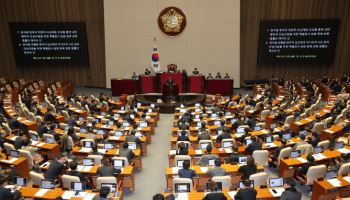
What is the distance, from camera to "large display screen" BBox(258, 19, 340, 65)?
25.8 metres

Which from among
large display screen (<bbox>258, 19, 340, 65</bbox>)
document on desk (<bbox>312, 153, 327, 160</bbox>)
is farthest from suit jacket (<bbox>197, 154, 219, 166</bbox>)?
large display screen (<bbox>258, 19, 340, 65</bbox>)

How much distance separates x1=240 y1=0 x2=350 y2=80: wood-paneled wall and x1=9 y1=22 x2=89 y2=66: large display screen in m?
13.3

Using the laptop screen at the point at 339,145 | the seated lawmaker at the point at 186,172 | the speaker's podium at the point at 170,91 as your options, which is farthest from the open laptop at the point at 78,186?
the speaker's podium at the point at 170,91

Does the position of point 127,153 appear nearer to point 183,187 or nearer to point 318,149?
point 183,187

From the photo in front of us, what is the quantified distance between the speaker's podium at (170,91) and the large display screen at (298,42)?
322 inches

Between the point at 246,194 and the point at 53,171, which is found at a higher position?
the point at 246,194

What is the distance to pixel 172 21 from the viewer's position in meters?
26.3

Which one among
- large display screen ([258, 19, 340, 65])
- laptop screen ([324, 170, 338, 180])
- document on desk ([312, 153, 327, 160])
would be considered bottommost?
document on desk ([312, 153, 327, 160])

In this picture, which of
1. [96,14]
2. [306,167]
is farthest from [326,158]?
[96,14]

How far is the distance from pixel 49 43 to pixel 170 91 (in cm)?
1131

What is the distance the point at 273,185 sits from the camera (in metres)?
9.04

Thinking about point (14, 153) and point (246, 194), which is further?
point (14, 153)

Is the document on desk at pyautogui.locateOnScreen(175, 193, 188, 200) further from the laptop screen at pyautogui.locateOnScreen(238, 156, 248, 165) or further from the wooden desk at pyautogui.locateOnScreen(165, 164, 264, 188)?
the laptop screen at pyautogui.locateOnScreen(238, 156, 248, 165)

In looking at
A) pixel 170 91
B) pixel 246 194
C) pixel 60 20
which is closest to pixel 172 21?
pixel 170 91
